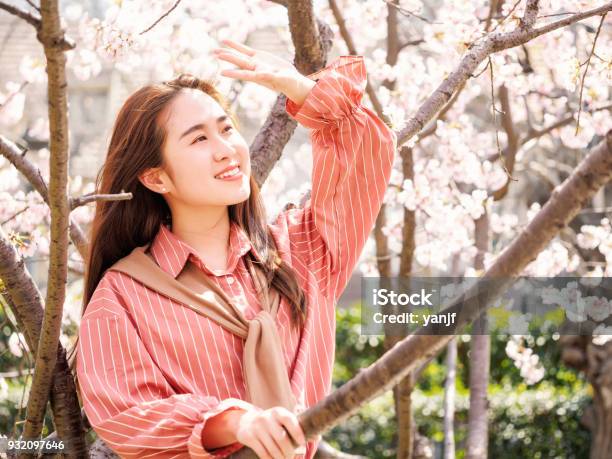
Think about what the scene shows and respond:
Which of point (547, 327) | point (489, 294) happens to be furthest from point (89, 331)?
point (547, 327)

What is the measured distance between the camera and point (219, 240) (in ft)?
5.73

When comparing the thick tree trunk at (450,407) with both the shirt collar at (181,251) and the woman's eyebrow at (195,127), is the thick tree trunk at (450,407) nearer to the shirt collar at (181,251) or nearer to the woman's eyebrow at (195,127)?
the shirt collar at (181,251)

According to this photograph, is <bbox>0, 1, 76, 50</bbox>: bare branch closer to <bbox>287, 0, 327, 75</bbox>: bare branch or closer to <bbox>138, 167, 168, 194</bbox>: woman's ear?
<bbox>138, 167, 168, 194</bbox>: woman's ear

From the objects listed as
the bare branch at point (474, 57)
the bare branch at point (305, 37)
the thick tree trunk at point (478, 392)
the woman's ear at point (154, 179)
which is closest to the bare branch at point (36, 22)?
the woman's ear at point (154, 179)

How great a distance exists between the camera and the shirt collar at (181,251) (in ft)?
5.38

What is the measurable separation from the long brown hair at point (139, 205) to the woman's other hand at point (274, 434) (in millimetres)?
510

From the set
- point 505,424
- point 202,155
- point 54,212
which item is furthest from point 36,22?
point 505,424

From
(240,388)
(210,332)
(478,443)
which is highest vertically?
(210,332)

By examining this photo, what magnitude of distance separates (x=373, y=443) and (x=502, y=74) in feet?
11.8

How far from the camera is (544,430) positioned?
20.4ft

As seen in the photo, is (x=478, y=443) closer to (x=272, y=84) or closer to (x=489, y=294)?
(x=272, y=84)

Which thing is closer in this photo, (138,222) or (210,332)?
(210,332)

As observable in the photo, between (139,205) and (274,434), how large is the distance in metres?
0.81

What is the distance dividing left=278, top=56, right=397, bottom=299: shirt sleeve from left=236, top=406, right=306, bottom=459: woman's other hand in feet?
1.97
